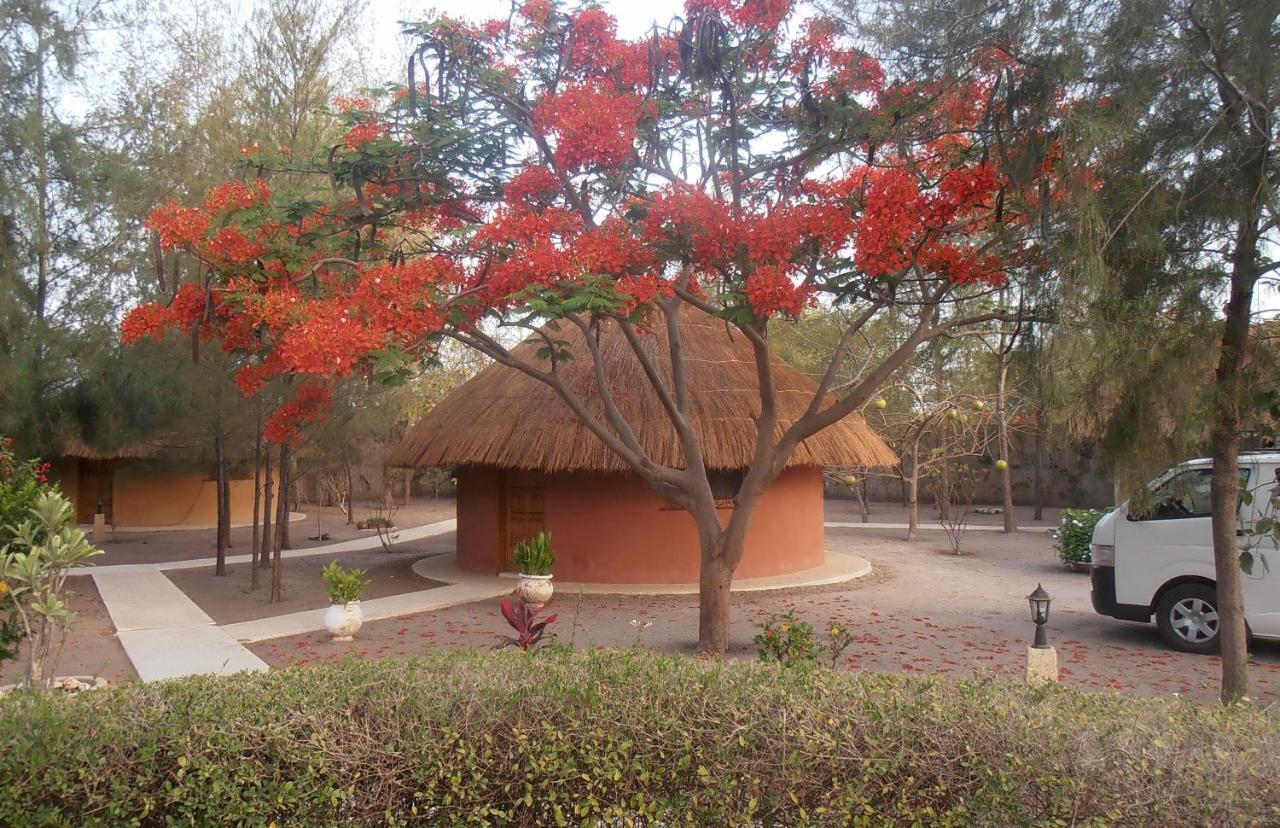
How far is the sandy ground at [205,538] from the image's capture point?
19.3 m

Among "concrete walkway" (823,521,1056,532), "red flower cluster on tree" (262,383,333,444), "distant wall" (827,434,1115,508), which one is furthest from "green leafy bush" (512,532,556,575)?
"distant wall" (827,434,1115,508)

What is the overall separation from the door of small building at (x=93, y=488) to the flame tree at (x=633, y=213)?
62.5 ft

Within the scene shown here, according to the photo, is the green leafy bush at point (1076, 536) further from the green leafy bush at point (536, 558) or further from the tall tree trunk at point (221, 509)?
the tall tree trunk at point (221, 509)

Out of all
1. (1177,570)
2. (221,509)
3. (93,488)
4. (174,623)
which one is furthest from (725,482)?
(93,488)

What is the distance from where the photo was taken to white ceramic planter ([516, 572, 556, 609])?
11.4m

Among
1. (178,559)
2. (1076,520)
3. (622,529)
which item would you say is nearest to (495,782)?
(622,529)

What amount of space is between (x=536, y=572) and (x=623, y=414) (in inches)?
114

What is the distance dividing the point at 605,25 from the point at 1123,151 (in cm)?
543

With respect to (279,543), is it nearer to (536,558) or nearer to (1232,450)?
(536,558)

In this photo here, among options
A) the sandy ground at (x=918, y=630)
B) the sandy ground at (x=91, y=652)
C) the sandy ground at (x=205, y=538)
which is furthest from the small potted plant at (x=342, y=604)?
the sandy ground at (x=205, y=538)

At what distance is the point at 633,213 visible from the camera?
30.0ft

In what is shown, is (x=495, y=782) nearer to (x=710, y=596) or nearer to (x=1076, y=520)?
(x=710, y=596)

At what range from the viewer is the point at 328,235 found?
28.8ft

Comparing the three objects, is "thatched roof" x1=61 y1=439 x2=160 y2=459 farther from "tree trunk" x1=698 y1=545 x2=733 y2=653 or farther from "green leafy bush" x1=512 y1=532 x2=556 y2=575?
"tree trunk" x1=698 y1=545 x2=733 y2=653
